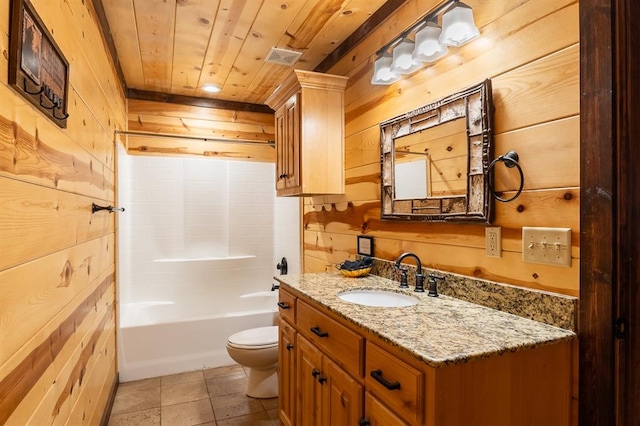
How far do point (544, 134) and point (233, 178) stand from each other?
117 inches

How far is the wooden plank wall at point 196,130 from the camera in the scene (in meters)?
3.43

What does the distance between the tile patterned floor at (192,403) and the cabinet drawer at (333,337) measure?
0.94 m

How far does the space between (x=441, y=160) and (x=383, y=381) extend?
0.94 m

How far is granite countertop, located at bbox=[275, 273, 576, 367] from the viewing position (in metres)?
0.97

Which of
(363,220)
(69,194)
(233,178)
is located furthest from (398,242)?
(233,178)

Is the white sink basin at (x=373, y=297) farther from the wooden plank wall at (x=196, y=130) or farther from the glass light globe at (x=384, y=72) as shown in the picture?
the wooden plank wall at (x=196, y=130)

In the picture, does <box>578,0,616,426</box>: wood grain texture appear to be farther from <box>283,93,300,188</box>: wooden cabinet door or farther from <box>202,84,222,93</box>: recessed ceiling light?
<box>202,84,222,93</box>: recessed ceiling light

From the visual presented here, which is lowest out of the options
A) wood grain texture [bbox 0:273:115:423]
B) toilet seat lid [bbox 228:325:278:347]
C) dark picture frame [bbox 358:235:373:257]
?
toilet seat lid [bbox 228:325:278:347]

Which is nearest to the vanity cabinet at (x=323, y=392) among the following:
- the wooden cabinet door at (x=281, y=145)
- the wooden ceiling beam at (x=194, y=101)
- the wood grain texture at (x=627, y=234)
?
the wood grain texture at (x=627, y=234)

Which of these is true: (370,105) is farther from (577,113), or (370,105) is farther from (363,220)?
(577,113)

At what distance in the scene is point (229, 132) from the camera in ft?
12.2

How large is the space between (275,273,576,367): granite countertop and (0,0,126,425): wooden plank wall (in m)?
0.91

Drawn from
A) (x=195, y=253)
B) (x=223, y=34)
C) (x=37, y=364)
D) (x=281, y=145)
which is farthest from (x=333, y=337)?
(x=195, y=253)

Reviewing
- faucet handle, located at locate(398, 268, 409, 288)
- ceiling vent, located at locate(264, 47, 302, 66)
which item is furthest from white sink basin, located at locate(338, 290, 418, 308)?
ceiling vent, located at locate(264, 47, 302, 66)
